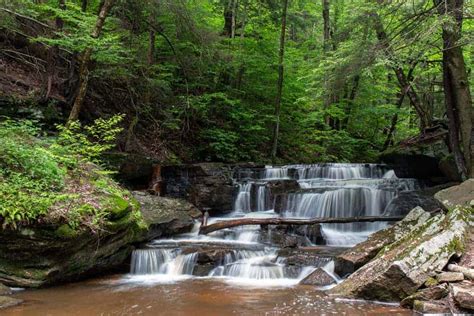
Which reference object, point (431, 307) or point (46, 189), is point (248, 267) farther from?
point (46, 189)

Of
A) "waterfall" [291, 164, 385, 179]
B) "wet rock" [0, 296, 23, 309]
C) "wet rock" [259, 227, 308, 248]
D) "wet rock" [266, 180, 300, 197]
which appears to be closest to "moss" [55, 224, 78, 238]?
"wet rock" [0, 296, 23, 309]

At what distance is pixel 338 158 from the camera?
67.4ft

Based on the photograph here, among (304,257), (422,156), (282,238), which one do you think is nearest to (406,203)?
(282,238)

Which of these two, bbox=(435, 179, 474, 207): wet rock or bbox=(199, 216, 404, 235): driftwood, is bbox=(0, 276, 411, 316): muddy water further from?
bbox=(199, 216, 404, 235): driftwood

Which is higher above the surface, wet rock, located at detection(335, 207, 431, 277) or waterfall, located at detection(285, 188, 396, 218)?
waterfall, located at detection(285, 188, 396, 218)

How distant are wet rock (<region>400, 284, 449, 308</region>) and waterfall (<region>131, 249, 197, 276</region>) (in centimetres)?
413

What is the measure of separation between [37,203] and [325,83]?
25.3 ft

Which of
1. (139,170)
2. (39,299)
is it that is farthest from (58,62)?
(39,299)

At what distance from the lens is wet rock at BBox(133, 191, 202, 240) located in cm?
1001

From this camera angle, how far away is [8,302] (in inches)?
223

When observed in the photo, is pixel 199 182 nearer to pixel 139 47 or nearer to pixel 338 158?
pixel 139 47

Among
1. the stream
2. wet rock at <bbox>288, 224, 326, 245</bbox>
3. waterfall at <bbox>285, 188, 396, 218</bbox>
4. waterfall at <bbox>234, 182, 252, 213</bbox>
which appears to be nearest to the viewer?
the stream

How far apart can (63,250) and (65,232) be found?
39 cm

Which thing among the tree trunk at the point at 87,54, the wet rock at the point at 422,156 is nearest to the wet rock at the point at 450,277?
the wet rock at the point at 422,156
